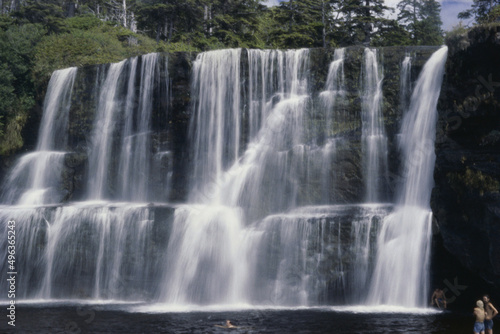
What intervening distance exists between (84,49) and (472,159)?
30.9 metres

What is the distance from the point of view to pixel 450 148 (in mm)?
21016

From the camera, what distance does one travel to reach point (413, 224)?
851 inches

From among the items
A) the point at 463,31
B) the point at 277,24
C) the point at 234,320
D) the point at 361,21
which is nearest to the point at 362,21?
the point at 361,21

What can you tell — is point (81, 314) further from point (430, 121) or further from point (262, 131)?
point (430, 121)

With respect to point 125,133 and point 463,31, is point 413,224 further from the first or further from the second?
point 125,133

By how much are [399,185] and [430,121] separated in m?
3.19

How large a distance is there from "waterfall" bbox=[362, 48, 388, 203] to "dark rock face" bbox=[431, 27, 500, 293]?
3735 mm

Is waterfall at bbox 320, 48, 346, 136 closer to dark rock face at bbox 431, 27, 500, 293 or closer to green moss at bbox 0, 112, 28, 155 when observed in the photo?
dark rock face at bbox 431, 27, 500, 293

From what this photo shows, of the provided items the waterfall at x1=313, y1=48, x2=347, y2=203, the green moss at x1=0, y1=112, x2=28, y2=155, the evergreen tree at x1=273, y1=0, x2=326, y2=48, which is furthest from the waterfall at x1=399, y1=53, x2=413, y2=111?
the green moss at x1=0, y1=112, x2=28, y2=155

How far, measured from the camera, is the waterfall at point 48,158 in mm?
29656

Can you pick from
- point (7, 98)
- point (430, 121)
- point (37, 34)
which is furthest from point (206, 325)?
point (37, 34)

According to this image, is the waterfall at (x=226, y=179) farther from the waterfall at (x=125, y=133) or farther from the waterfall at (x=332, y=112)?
the waterfall at (x=125, y=133)

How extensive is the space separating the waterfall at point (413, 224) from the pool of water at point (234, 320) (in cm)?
128

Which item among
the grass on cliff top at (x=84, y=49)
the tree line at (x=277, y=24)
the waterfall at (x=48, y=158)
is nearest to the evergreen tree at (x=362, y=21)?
the tree line at (x=277, y=24)
